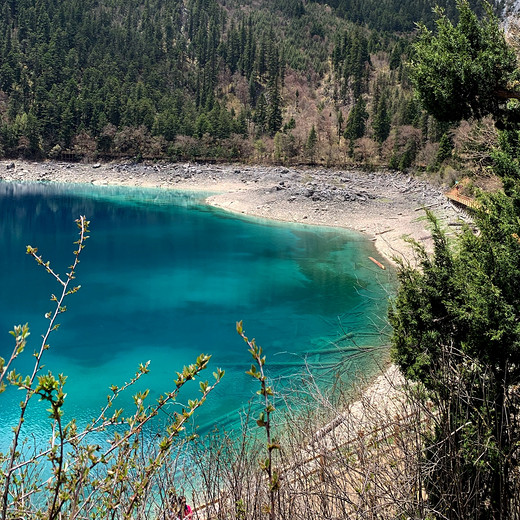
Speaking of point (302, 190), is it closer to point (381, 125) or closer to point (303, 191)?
point (303, 191)

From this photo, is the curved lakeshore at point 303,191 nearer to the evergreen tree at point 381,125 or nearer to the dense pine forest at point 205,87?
the dense pine forest at point 205,87

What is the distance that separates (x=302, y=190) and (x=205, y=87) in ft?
200

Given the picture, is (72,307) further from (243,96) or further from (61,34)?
(61,34)

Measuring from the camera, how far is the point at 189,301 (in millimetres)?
19359

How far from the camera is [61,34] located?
332 feet

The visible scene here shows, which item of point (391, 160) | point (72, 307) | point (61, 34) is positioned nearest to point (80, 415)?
point (72, 307)

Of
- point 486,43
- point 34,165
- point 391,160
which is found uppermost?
point 486,43

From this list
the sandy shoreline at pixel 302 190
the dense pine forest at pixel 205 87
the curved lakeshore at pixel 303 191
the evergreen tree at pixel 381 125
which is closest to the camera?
the curved lakeshore at pixel 303 191

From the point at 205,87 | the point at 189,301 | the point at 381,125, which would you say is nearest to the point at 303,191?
the point at 189,301

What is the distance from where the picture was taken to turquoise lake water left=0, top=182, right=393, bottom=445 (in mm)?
12234

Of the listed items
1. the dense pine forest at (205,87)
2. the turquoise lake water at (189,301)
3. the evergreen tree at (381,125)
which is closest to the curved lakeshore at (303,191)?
the turquoise lake water at (189,301)

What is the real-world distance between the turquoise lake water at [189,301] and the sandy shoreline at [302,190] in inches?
108

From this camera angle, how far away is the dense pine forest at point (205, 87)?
6988 cm

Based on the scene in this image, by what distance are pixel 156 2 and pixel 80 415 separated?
15281 cm
